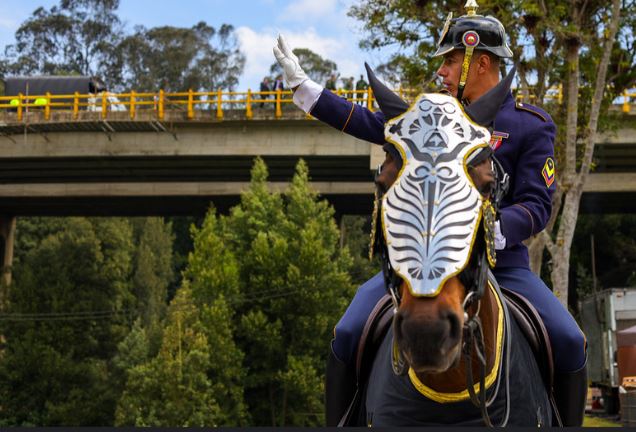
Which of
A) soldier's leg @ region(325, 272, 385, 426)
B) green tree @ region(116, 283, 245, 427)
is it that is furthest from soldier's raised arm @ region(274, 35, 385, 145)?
green tree @ region(116, 283, 245, 427)

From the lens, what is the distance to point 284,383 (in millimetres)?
43750

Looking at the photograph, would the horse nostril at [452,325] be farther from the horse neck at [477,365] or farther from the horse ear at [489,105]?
the horse ear at [489,105]

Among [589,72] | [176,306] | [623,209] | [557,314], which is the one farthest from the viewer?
[623,209]

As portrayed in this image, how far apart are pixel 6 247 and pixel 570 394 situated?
197ft

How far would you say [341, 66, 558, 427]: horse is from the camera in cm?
371

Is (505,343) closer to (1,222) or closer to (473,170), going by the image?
(473,170)

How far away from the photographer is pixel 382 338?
5.14 meters

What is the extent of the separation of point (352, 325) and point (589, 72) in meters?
21.0

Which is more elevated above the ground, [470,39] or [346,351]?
[470,39]

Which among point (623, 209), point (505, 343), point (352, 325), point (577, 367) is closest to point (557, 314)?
point (577, 367)

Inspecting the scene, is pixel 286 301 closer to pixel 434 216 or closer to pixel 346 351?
pixel 346 351

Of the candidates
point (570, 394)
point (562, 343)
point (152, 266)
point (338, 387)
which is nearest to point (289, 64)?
point (338, 387)

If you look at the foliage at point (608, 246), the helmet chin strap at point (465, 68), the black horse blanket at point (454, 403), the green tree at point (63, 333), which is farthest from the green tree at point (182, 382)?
the black horse blanket at point (454, 403)

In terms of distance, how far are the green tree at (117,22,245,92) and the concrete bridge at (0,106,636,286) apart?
52.9 metres
